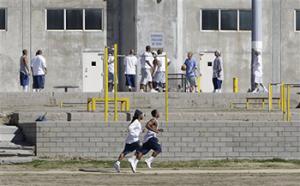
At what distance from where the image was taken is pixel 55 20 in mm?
51125

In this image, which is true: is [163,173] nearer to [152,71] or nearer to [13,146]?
[13,146]

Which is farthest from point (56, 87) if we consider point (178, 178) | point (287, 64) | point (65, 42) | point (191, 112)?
point (178, 178)

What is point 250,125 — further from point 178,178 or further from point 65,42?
point 65,42

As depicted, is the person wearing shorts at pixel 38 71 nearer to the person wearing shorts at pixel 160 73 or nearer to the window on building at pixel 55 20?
the person wearing shorts at pixel 160 73

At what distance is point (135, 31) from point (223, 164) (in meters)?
19.9

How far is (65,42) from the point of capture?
51062 mm

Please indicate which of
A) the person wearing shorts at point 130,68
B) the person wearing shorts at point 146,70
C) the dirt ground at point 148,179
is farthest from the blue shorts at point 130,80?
the dirt ground at point 148,179

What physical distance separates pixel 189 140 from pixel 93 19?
69.4ft

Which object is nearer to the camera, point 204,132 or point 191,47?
point 204,132

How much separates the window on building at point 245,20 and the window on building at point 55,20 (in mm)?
7654

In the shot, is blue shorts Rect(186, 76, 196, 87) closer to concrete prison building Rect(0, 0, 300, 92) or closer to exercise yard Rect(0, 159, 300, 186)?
concrete prison building Rect(0, 0, 300, 92)

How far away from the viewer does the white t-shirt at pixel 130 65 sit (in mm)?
40678

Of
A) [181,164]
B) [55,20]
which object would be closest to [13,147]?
[181,164]

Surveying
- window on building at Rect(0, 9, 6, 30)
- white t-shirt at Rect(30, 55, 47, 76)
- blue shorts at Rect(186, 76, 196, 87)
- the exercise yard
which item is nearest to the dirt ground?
the exercise yard
